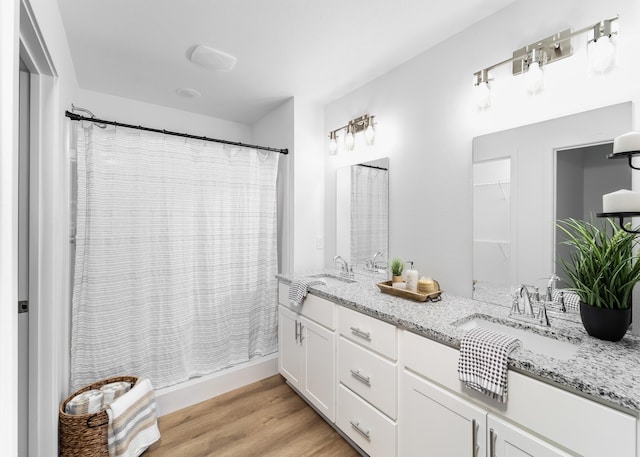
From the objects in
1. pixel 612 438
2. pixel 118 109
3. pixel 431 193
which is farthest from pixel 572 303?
pixel 118 109

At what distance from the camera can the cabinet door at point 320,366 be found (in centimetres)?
184

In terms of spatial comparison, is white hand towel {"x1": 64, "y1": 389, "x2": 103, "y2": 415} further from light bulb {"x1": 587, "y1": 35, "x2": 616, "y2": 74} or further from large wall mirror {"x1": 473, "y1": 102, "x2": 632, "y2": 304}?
light bulb {"x1": 587, "y1": 35, "x2": 616, "y2": 74}

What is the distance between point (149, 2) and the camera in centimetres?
153

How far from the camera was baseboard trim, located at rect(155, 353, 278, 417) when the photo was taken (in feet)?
6.97

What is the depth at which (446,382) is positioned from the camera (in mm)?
1210

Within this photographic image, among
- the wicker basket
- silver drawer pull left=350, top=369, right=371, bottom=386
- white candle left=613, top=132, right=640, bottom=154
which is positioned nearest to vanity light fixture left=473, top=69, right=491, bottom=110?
white candle left=613, top=132, right=640, bottom=154

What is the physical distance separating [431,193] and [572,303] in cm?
91

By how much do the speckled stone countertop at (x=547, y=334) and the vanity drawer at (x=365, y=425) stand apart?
0.51 metres

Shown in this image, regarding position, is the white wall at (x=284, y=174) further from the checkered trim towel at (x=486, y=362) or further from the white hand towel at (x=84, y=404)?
the checkered trim towel at (x=486, y=362)

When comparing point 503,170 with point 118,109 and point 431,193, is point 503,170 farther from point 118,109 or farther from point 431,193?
point 118,109

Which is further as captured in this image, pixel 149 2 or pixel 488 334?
pixel 149 2

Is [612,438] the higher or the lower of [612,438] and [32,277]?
the lower

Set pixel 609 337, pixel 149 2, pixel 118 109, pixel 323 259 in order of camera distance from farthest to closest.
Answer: pixel 323 259 < pixel 118 109 < pixel 149 2 < pixel 609 337

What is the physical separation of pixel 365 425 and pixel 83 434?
1.47 metres
